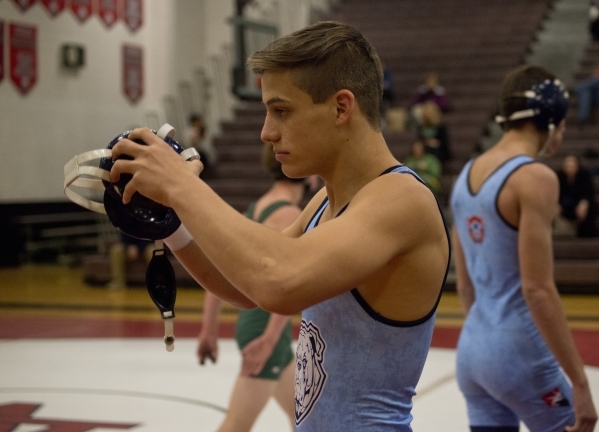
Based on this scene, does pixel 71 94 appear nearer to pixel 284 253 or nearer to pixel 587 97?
pixel 587 97

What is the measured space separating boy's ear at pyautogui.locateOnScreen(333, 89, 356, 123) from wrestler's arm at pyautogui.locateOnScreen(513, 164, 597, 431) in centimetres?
119

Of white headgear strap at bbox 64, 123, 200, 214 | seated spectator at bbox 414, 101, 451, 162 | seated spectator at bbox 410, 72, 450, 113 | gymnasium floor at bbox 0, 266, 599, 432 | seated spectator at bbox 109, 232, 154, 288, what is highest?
white headgear strap at bbox 64, 123, 200, 214

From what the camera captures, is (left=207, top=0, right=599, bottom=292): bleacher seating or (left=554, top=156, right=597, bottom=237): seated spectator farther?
(left=207, top=0, right=599, bottom=292): bleacher seating

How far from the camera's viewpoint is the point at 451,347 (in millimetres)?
6879

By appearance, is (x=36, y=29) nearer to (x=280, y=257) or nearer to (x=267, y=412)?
(x=267, y=412)


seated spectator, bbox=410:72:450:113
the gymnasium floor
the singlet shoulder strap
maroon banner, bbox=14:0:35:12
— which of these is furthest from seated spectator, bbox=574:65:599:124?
the singlet shoulder strap

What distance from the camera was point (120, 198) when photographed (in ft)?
5.77

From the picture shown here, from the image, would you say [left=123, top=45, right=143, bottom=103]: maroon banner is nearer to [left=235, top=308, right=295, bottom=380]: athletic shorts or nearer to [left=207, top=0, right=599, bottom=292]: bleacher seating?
[left=207, top=0, right=599, bottom=292]: bleacher seating

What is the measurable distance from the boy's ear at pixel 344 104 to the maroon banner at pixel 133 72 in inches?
584

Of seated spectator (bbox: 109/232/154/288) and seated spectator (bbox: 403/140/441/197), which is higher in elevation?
seated spectator (bbox: 403/140/441/197)

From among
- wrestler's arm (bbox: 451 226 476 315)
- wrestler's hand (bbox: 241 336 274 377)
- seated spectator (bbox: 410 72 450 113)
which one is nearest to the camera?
wrestler's arm (bbox: 451 226 476 315)

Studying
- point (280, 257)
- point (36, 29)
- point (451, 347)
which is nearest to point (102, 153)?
point (280, 257)

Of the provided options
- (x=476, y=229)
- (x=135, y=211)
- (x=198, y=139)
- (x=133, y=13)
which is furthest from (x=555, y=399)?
(x=133, y=13)

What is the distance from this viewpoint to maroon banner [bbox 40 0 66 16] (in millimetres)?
14453
